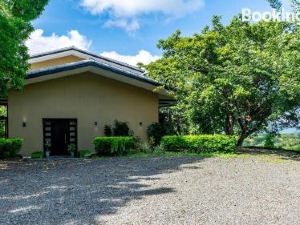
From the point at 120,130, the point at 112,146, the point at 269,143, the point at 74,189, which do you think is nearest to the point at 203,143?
the point at 112,146

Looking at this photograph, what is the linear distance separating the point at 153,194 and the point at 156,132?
14239 mm

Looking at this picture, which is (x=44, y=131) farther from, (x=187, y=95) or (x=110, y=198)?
(x=110, y=198)

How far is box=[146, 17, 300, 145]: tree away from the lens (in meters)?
18.4

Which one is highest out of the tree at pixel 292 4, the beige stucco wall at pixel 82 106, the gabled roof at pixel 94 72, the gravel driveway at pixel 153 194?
the tree at pixel 292 4

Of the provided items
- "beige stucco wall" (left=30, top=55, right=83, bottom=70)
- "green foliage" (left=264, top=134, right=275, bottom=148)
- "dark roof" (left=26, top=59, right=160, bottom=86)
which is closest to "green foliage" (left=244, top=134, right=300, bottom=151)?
"green foliage" (left=264, top=134, right=275, bottom=148)

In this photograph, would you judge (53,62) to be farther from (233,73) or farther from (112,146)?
(233,73)

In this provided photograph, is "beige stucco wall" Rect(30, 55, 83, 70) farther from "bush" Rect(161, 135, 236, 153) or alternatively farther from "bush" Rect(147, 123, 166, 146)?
"bush" Rect(161, 135, 236, 153)

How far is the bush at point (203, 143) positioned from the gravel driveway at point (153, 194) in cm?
403

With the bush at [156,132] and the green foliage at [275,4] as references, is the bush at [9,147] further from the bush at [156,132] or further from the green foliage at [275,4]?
the green foliage at [275,4]

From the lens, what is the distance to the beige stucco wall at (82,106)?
72.4 ft

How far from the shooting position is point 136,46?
23859 mm

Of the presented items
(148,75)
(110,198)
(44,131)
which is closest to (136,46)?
(148,75)

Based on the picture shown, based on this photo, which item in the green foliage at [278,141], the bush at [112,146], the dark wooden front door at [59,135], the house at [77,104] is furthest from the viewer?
the green foliage at [278,141]

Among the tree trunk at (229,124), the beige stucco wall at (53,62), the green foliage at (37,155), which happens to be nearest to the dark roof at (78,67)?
the green foliage at (37,155)
